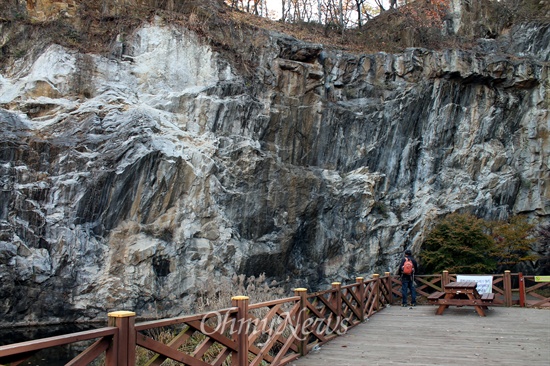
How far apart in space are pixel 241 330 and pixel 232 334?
0.11 metres

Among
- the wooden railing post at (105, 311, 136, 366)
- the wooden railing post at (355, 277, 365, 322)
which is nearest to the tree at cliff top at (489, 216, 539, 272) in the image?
the wooden railing post at (355, 277, 365, 322)

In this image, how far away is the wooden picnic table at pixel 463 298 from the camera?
34.9ft

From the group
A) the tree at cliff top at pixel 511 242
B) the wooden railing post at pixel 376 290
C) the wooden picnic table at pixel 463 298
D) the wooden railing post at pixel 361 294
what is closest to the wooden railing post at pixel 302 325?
the wooden railing post at pixel 361 294

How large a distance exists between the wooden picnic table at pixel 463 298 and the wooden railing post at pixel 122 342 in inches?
355

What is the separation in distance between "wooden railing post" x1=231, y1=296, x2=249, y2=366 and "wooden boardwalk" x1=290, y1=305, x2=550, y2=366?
131 centimetres

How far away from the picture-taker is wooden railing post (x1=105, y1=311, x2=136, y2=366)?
11.2 ft

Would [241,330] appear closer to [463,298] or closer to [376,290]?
[376,290]

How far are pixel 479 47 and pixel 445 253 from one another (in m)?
13.5

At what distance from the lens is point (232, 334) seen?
16.7 ft

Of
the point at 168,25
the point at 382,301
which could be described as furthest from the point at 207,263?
the point at 168,25

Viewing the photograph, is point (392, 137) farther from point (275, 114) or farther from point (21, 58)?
point (21, 58)

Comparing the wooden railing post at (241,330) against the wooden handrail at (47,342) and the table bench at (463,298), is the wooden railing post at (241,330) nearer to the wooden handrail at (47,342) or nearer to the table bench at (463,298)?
the wooden handrail at (47,342)

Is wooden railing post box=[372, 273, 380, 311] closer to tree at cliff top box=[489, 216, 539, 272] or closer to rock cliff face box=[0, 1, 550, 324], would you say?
rock cliff face box=[0, 1, 550, 324]

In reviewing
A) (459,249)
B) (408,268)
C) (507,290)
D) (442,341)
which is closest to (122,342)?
(442,341)
